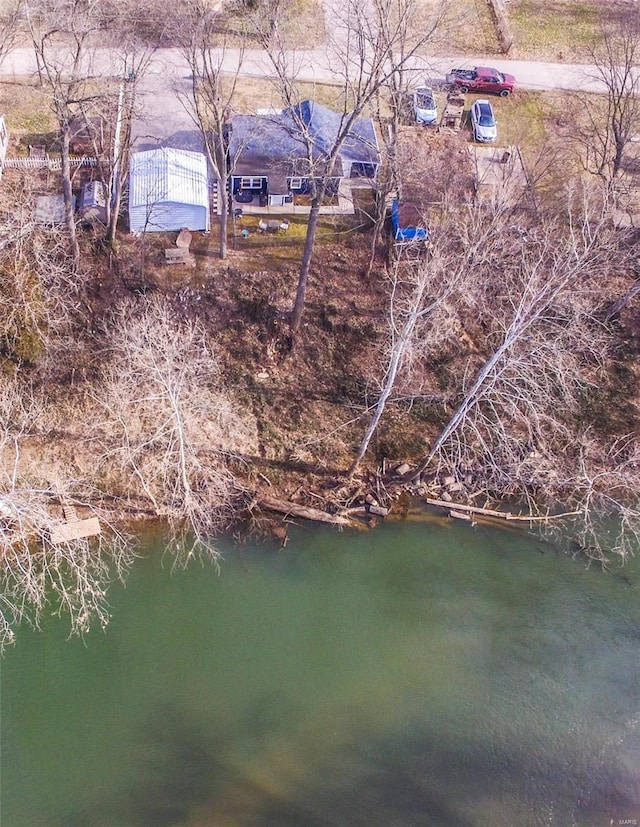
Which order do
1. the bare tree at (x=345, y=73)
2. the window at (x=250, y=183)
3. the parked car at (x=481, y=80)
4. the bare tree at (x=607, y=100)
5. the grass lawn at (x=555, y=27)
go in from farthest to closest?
the grass lawn at (x=555, y=27), the parked car at (x=481, y=80), the bare tree at (x=607, y=100), the window at (x=250, y=183), the bare tree at (x=345, y=73)

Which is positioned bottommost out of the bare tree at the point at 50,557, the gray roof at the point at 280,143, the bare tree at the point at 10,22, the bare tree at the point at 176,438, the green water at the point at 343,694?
the green water at the point at 343,694

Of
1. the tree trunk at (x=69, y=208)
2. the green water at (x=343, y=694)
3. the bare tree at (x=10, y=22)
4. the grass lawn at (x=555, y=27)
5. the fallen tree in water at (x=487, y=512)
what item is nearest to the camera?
the green water at (x=343, y=694)

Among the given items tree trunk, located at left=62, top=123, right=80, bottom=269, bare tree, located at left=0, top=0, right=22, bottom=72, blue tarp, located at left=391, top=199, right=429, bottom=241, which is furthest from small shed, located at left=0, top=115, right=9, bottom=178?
blue tarp, located at left=391, top=199, right=429, bottom=241

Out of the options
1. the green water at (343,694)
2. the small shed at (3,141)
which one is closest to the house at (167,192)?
the small shed at (3,141)

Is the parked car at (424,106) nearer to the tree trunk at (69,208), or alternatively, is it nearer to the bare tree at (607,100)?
the bare tree at (607,100)

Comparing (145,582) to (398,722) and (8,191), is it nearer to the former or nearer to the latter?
(398,722)

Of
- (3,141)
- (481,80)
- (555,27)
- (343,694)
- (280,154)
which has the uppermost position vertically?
(555,27)

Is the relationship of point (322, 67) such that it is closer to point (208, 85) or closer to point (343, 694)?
point (208, 85)

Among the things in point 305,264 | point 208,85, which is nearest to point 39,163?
point 208,85
